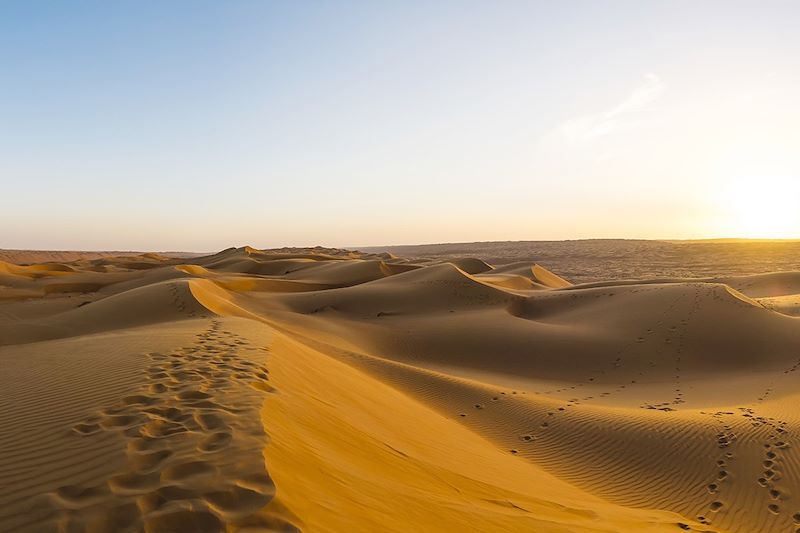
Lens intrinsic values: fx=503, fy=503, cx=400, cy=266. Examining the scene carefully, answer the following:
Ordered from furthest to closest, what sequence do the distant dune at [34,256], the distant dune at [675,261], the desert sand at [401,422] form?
Result: 1. the distant dune at [34,256]
2. the distant dune at [675,261]
3. the desert sand at [401,422]

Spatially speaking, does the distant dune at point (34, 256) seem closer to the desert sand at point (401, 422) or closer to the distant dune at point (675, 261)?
the desert sand at point (401, 422)

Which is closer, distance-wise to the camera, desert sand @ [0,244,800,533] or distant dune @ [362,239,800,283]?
desert sand @ [0,244,800,533]

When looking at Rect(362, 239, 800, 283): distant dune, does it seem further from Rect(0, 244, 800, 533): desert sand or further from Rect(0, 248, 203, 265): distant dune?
Rect(0, 248, 203, 265): distant dune

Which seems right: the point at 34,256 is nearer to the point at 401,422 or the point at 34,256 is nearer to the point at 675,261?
the point at 675,261

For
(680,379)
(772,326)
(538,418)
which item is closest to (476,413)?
(538,418)

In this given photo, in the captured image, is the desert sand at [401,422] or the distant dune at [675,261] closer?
the desert sand at [401,422]

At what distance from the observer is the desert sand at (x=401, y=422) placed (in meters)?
3.37

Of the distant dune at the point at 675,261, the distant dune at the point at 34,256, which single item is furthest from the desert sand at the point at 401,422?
the distant dune at the point at 34,256

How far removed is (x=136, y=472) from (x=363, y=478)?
1725mm

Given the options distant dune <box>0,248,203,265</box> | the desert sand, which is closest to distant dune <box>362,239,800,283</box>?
the desert sand

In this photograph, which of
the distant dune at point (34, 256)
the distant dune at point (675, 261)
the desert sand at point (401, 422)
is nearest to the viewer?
the desert sand at point (401, 422)

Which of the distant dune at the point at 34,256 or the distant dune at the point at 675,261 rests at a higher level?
the distant dune at the point at 34,256

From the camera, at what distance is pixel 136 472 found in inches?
134

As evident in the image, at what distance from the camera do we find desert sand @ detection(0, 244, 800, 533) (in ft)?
11.1
